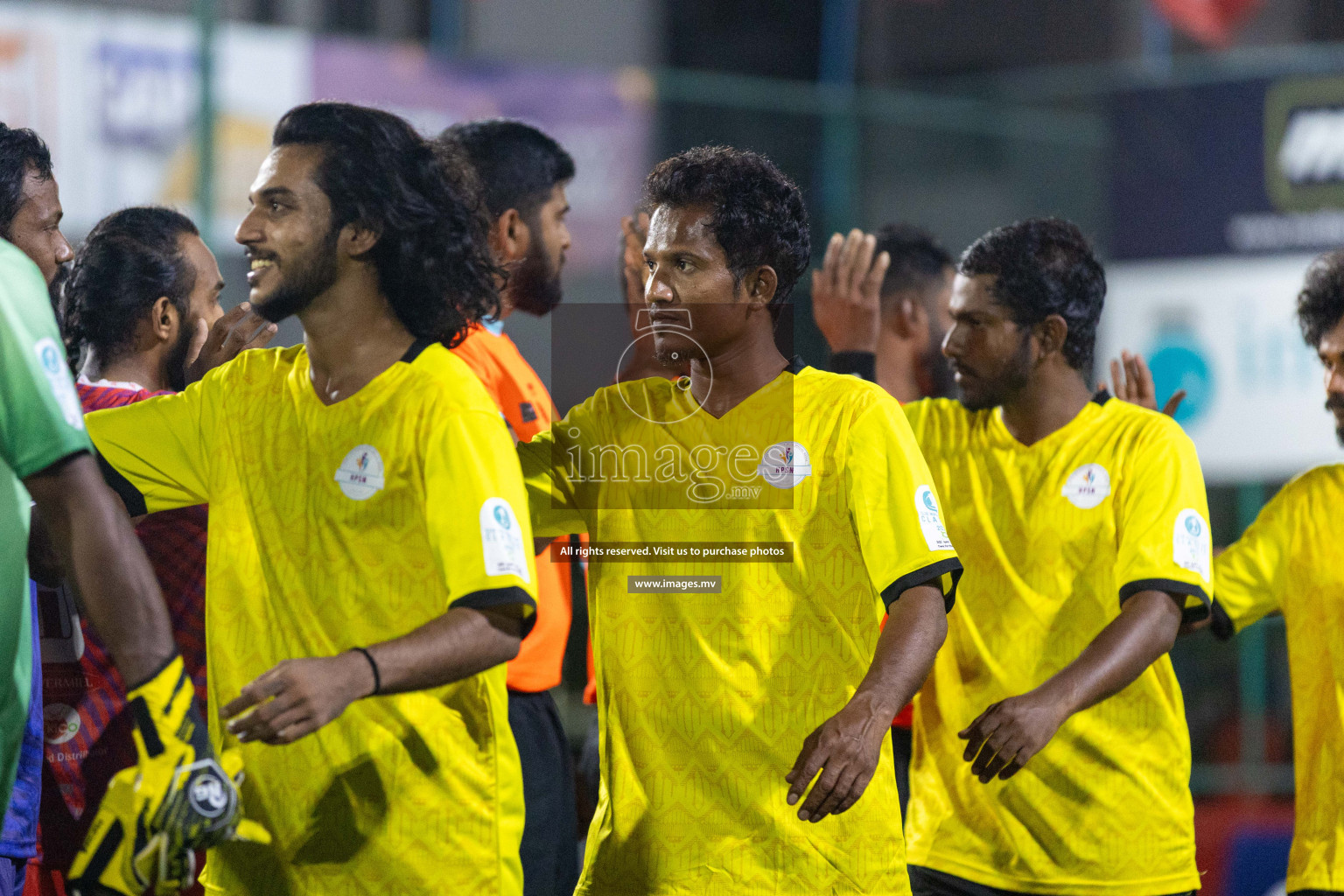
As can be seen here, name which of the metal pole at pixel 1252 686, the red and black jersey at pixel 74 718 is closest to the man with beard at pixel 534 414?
the red and black jersey at pixel 74 718

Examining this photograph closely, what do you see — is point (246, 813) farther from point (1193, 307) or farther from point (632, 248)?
point (1193, 307)

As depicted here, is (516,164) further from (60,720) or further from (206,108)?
(206,108)

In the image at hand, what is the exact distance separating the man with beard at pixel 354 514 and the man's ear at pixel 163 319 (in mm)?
836

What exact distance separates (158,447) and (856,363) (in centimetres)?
188

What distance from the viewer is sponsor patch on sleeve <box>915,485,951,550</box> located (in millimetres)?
2889

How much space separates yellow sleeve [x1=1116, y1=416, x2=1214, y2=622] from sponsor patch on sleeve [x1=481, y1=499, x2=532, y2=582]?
1.52 meters

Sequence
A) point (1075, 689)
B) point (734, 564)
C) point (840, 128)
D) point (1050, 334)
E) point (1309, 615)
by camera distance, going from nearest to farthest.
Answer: point (734, 564), point (1075, 689), point (1309, 615), point (1050, 334), point (840, 128)

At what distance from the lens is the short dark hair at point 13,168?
3.29 meters

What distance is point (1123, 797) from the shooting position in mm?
3691

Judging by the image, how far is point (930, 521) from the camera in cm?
292

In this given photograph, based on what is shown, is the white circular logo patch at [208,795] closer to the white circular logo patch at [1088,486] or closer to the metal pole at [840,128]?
the white circular logo patch at [1088,486]

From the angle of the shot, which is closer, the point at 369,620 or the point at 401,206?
the point at 369,620

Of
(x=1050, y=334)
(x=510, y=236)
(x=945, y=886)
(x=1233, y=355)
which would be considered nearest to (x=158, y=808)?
(x=945, y=886)

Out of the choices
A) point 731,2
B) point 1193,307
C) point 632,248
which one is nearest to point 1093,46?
point 731,2
